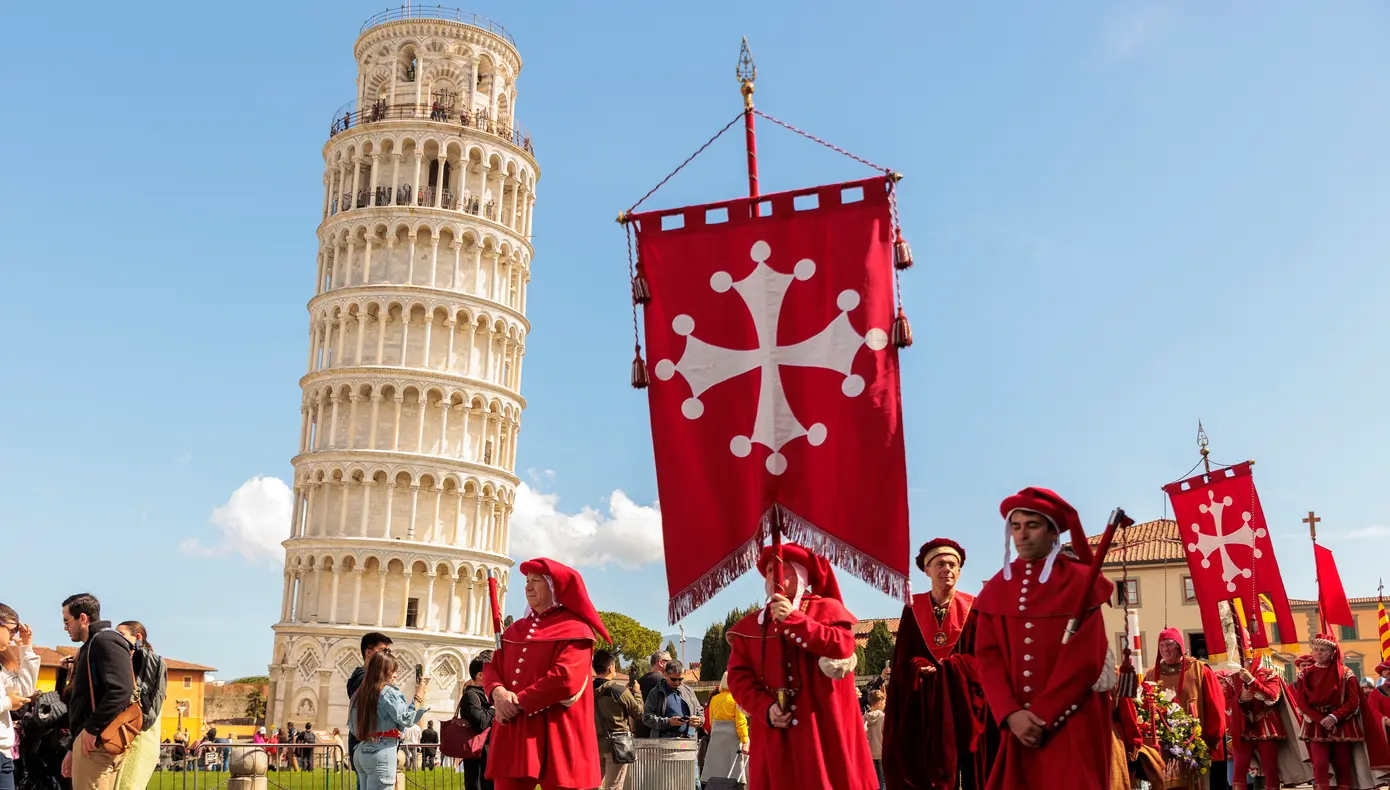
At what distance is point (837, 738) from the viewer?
6.68 m

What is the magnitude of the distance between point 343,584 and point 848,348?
49784 millimetres

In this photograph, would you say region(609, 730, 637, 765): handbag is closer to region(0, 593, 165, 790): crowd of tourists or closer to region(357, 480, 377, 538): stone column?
region(0, 593, 165, 790): crowd of tourists

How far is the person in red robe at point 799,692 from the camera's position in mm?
6566

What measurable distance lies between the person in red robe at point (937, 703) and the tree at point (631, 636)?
292ft

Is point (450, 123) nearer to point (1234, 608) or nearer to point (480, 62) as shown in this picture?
point (480, 62)

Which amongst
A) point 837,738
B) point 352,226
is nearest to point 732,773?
point 837,738

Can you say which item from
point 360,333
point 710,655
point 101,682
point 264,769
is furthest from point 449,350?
point 101,682

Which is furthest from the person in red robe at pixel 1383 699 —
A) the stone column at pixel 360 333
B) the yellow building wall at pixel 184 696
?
the yellow building wall at pixel 184 696

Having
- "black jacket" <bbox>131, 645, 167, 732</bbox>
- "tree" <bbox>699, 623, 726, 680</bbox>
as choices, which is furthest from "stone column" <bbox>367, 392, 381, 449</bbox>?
"black jacket" <bbox>131, 645, 167, 732</bbox>

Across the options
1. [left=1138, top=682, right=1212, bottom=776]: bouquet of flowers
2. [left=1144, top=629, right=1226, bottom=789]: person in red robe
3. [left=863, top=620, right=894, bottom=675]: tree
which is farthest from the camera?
[left=863, top=620, right=894, bottom=675]: tree

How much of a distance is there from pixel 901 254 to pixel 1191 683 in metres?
6.84

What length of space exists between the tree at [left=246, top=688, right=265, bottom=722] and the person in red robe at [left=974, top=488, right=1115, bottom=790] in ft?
298

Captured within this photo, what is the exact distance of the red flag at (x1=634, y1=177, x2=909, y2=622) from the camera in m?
6.88

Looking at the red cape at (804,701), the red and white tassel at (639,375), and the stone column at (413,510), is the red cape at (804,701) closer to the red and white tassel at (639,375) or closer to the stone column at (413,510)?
the red and white tassel at (639,375)
